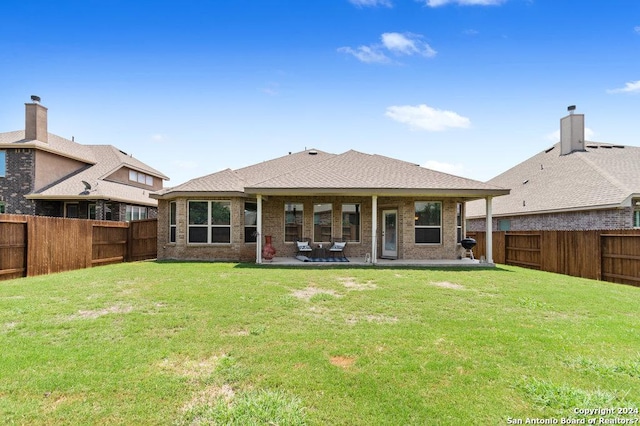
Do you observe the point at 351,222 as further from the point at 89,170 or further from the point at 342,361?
the point at 89,170

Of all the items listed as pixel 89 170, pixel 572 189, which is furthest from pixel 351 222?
pixel 89 170

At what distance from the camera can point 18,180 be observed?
1947 centimetres

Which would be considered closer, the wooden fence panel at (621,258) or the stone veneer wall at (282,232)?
the wooden fence panel at (621,258)

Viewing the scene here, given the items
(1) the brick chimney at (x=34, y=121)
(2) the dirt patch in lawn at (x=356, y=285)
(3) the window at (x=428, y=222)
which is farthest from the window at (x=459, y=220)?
(1) the brick chimney at (x=34, y=121)

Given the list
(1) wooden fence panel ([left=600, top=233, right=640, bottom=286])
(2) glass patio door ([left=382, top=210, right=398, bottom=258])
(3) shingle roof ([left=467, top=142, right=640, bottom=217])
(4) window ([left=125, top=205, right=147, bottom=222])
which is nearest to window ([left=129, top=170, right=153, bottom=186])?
(4) window ([left=125, top=205, right=147, bottom=222])

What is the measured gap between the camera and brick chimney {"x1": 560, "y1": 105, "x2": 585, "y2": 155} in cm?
2002

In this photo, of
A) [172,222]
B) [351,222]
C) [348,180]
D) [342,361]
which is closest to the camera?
[342,361]

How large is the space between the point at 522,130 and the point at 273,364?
16.8 metres

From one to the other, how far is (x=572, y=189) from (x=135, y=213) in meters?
24.3

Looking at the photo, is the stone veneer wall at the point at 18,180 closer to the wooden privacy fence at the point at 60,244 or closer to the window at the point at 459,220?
the wooden privacy fence at the point at 60,244

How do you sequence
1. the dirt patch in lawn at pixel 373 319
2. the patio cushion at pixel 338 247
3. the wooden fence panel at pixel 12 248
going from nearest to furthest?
1. the dirt patch in lawn at pixel 373 319
2. the wooden fence panel at pixel 12 248
3. the patio cushion at pixel 338 247

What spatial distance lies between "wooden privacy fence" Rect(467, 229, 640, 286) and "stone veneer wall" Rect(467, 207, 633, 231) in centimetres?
279

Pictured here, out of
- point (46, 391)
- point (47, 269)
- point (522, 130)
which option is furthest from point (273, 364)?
point (522, 130)

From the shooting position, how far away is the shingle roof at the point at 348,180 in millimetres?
13320
